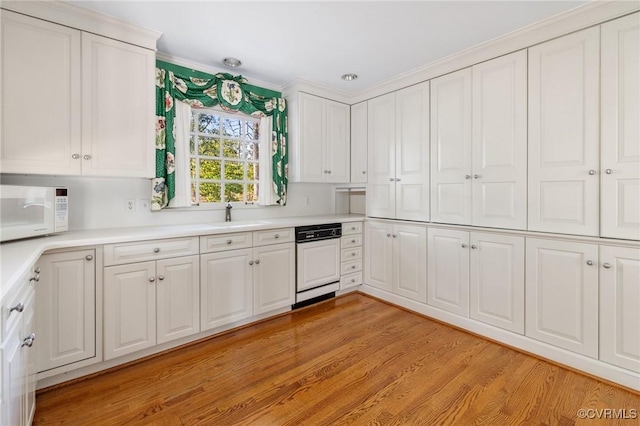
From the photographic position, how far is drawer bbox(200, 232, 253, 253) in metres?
2.44

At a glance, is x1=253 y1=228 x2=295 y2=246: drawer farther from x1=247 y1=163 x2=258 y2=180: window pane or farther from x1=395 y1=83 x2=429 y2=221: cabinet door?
x1=395 y1=83 x2=429 y2=221: cabinet door

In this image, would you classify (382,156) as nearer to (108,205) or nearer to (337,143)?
(337,143)

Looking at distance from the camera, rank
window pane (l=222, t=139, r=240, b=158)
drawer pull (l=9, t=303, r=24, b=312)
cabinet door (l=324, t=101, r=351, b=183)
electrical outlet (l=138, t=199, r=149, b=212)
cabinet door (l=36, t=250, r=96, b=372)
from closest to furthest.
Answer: drawer pull (l=9, t=303, r=24, b=312) → cabinet door (l=36, t=250, r=96, b=372) → electrical outlet (l=138, t=199, r=149, b=212) → window pane (l=222, t=139, r=240, b=158) → cabinet door (l=324, t=101, r=351, b=183)

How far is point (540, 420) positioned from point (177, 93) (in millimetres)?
3544

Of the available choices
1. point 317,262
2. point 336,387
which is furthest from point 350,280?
point 336,387

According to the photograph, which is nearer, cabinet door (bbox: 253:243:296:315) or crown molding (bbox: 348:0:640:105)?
crown molding (bbox: 348:0:640:105)

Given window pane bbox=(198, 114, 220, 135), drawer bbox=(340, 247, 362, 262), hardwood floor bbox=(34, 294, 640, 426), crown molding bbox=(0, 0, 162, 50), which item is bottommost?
hardwood floor bbox=(34, 294, 640, 426)

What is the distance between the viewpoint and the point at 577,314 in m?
2.10

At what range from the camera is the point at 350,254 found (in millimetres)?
3584

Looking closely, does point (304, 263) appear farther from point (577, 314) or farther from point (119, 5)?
point (119, 5)

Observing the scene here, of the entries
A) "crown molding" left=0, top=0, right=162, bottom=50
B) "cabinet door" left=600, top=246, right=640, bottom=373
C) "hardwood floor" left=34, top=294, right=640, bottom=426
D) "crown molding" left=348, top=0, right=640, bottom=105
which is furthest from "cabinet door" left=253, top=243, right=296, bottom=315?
"cabinet door" left=600, top=246, right=640, bottom=373

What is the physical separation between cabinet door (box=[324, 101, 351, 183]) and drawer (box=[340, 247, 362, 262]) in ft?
2.87

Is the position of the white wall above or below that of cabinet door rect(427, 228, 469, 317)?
above

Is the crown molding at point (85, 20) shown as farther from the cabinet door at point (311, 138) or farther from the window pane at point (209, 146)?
the cabinet door at point (311, 138)
